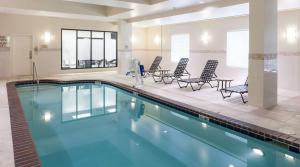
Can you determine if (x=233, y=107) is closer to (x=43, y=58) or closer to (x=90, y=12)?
(x=90, y=12)

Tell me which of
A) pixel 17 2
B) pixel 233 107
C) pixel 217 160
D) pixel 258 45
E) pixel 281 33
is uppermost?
pixel 17 2

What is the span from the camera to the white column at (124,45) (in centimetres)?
1255

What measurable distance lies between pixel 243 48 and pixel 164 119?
6053 mm

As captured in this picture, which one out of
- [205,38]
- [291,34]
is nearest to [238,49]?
[205,38]

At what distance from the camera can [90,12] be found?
427 inches

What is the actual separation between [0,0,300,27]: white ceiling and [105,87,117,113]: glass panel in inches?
111

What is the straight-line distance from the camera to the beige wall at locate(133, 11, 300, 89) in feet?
27.2

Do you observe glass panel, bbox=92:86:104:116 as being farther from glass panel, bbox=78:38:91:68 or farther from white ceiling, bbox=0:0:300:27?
glass panel, bbox=78:38:91:68

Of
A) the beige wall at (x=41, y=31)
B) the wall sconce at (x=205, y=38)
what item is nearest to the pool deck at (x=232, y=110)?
the beige wall at (x=41, y=31)

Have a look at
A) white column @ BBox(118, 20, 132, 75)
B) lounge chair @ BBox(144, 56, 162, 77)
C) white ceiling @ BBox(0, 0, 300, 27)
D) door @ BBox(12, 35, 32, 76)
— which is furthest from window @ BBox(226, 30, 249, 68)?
door @ BBox(12, 35, 32, 76)

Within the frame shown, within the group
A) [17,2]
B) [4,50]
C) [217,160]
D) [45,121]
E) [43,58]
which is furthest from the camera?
[43,58]

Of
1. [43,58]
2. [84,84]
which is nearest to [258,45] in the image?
[84,84]

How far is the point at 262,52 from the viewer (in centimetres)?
566

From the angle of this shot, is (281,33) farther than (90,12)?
No
